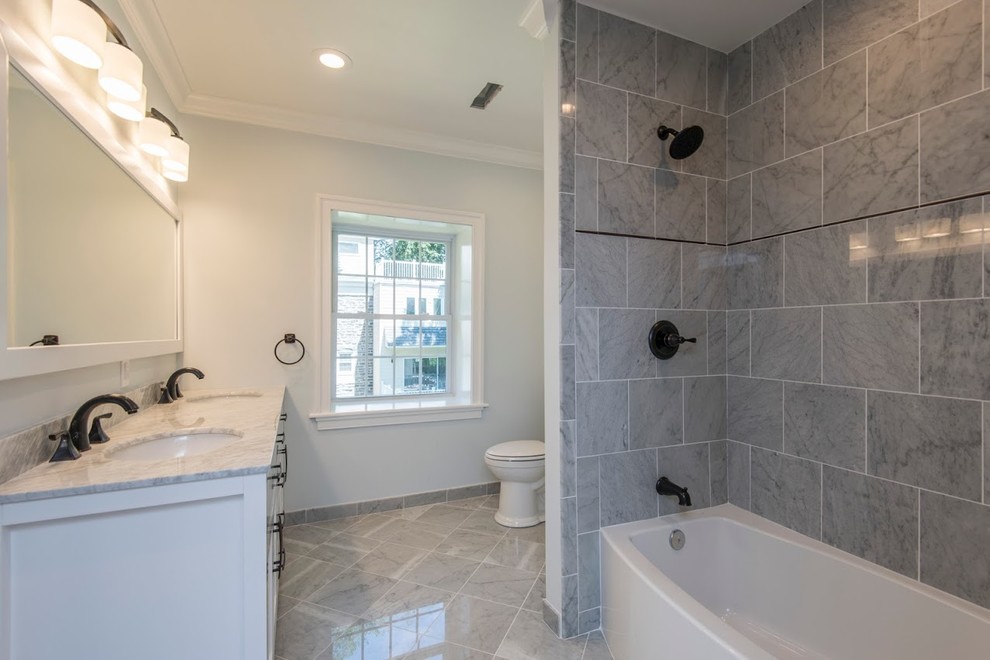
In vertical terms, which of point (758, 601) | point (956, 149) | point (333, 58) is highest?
point (333, 58)

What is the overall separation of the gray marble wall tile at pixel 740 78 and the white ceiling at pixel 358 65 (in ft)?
3.03

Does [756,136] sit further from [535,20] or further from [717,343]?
[535,20]

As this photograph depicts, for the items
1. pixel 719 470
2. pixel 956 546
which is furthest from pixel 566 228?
pixel 956 546

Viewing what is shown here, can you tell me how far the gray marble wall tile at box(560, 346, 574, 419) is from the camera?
165 centimetres

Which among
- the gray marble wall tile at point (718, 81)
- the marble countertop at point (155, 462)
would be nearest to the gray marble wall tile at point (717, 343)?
the gray marble wall tile at point (718, 81)

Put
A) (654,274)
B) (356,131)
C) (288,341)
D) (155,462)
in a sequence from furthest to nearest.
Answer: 1. (356,131)
2. (288,341)
3. (654,274)
4. (155,462)

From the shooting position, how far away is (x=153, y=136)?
1.73m

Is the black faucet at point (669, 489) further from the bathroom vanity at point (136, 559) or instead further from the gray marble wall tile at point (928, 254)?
the bathroom vanity at point (136, 559)

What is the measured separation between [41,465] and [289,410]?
1518 millimetres

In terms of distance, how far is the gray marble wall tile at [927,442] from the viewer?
4.05 ft

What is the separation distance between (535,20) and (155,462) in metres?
2.04

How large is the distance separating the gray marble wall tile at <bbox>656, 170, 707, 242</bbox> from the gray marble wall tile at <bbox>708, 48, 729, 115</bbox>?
375 millimetres

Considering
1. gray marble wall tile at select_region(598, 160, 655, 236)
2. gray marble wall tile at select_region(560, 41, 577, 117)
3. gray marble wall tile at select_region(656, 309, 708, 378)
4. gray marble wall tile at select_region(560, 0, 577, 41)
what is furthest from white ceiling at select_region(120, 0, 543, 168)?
gray marble wall tile at select_region(656, 309, 708, 378)

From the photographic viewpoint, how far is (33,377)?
115 centimetres
